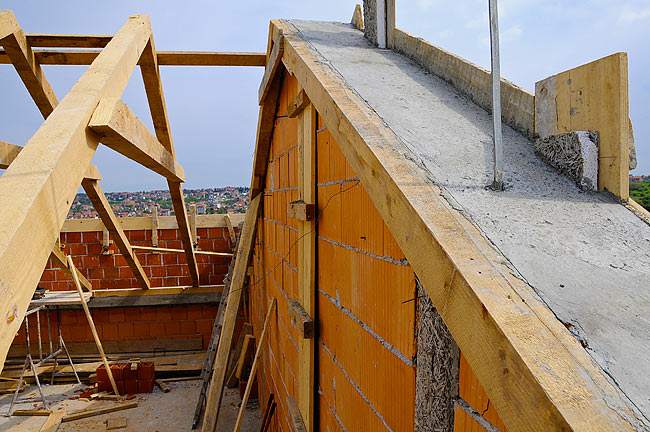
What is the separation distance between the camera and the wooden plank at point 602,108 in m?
1.11

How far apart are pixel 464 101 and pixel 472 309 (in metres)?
1.22

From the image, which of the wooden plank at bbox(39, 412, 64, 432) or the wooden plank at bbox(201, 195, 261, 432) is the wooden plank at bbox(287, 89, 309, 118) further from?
the wooden plank at bbox(39, 412, 64, 432)

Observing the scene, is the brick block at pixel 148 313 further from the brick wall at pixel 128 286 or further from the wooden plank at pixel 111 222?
the wooden plank at pixel 111 222

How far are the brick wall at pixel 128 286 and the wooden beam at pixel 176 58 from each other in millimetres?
3518

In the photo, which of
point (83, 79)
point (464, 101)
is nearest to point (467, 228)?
point (464, 101)

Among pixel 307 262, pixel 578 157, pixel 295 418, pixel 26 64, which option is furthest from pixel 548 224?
pixel 26 64

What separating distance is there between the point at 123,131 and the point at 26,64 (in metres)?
2.43

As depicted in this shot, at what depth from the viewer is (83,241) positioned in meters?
6.80

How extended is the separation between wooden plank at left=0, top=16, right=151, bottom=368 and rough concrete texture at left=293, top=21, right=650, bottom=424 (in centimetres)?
100

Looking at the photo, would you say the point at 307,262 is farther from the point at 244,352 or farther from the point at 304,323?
the point at 244,352

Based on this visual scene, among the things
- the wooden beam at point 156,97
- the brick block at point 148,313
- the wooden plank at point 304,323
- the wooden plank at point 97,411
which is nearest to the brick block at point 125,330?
the brick block at point 148,313

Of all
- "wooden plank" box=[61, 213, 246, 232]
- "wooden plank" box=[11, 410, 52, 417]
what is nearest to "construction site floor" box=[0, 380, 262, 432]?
"wooden plank" box=[11, 410, 52, 417]

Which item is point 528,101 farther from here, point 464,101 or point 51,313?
point 51,313

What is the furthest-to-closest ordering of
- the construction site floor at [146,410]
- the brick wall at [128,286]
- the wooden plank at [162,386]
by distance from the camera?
the brick wall at [128,286] < the wooden plank at [162,386] < the construction site floor at [146,410]
